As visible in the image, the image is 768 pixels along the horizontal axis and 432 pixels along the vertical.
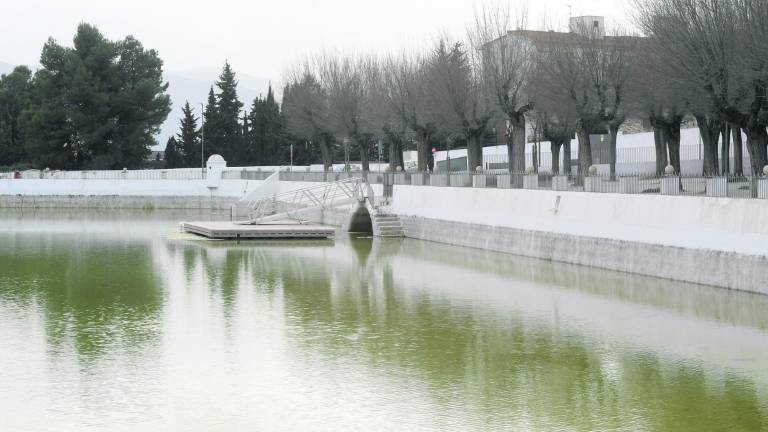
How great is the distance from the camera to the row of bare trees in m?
27.1

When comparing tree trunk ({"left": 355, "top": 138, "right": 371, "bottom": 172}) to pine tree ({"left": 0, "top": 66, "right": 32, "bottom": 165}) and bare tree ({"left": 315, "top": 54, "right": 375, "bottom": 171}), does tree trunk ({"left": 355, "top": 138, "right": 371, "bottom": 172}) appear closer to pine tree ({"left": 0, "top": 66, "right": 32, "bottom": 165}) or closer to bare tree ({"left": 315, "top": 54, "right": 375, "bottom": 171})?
bare tree ({"left": 315, "top": 54, "right": 375, "bottom": 171})

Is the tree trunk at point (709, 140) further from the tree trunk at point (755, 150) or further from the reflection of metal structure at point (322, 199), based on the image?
the reflection of metal structure at point (322, 199)

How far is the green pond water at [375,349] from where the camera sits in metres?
13.3

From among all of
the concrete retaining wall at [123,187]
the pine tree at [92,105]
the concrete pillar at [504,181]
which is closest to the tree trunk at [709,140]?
the concrete pillar at [504,181]

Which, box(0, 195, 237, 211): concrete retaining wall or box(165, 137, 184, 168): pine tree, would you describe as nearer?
box(0, 195, 237, 211): concrete retaining wall

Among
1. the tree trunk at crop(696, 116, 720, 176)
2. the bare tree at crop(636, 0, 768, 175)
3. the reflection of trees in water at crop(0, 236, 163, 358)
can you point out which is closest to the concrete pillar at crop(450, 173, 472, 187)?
the tree trunk at crop(696, 116, 720, 176)

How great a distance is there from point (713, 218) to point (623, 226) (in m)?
3.91

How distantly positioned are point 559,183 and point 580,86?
5968mm

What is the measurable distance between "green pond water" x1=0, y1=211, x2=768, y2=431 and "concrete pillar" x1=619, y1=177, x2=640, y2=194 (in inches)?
101

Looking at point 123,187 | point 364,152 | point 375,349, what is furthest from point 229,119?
point 375,349

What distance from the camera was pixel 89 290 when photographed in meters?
25.3

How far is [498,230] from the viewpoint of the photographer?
34719 mm

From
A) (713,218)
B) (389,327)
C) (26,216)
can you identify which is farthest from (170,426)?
(26,216)

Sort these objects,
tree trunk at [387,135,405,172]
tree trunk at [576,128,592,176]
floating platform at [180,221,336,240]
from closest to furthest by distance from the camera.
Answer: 1. tree trunk at [576,128,592,176]
2. floating platform at [180,221,336,240]
3. tree trunk at [387,135,405,172]
